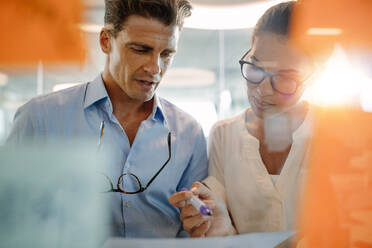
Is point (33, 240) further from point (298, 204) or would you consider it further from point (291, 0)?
point (291, 0)

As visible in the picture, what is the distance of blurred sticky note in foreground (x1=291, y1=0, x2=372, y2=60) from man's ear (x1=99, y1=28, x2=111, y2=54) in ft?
1.38

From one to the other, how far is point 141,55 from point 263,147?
373 mm

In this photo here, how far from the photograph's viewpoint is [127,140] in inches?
27.0

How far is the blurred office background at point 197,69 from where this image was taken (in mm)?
611

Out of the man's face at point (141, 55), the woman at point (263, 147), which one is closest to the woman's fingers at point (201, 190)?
the woman at point (263, 147)

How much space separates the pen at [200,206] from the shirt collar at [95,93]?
31cm

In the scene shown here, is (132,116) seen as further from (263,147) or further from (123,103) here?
(263,147)

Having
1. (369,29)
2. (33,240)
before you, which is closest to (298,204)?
(369,29)

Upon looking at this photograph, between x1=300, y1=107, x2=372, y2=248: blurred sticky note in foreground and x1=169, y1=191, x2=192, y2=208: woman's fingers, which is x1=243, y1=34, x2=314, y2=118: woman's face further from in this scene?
x1=169, y1=191, x2=192, y2=208: woman's fingers

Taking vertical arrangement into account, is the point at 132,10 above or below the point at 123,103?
above

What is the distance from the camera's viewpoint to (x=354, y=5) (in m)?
0.71

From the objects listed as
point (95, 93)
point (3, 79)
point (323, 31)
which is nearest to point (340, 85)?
point (323, 31)

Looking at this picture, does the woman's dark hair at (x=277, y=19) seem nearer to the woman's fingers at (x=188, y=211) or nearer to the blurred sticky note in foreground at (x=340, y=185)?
the blurred sticky note in foreground at (x=340, y=185)

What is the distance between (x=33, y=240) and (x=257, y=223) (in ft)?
1.59
